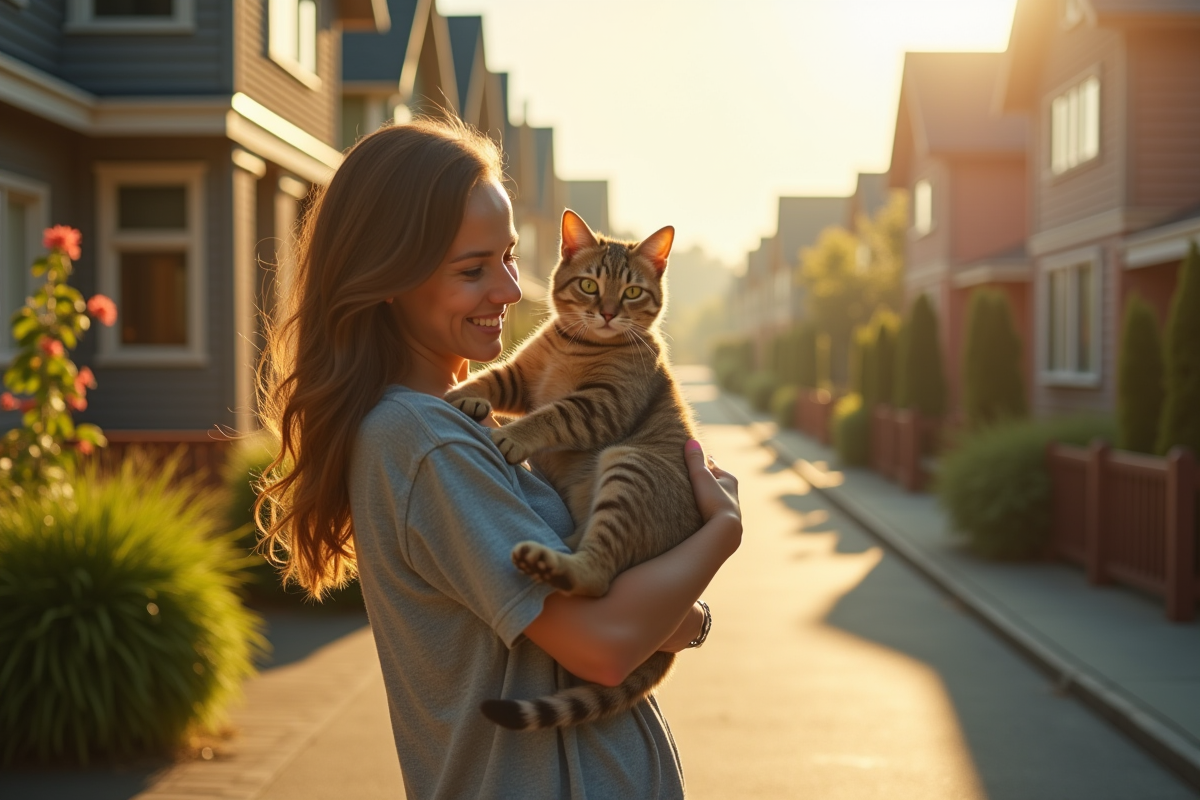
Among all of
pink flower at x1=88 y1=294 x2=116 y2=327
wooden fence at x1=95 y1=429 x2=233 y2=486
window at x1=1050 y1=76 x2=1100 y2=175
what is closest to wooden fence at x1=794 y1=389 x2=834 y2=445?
window at x1=1050 y1=76 x2=1100 y2=175

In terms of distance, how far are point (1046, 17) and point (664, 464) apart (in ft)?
74.3

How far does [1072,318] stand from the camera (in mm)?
21109

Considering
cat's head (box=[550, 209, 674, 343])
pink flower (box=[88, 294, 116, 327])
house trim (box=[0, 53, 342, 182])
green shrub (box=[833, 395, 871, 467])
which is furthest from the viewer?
green shrub (box=[833, 395, 871, 467])

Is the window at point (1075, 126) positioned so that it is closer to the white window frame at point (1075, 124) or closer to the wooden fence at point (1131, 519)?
the white window frame at point (1075, 124)

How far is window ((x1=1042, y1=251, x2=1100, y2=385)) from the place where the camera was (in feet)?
65.5

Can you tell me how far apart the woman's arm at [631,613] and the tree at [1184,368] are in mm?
10226

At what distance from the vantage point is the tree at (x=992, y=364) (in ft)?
63.4

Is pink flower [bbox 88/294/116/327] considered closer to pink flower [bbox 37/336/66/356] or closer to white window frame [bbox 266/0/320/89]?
pink flower [bbox 37/336/66/356]

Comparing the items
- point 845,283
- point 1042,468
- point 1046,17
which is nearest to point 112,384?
point 1042,468

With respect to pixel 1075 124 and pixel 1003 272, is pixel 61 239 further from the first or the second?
pixel 1003 272

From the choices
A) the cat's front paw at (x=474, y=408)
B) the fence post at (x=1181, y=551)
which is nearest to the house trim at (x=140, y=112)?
the fence post at (x=1181, y=551)

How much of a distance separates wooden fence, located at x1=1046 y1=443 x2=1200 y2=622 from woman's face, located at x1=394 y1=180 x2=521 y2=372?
8.90 m

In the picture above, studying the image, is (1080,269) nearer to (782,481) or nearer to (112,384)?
(782,481)

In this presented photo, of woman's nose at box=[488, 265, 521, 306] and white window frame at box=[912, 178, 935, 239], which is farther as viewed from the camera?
white window frame at box=[912, 178, 935, 239]
